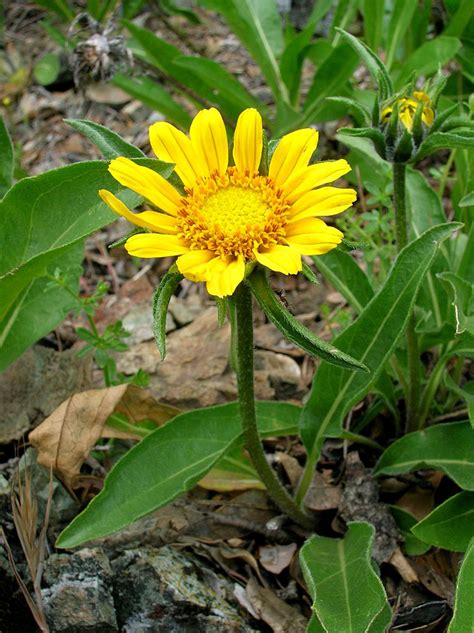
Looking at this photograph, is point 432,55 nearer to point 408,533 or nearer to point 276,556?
point 408,533

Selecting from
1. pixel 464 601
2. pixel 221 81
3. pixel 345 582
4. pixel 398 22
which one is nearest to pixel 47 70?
pixel 221 81

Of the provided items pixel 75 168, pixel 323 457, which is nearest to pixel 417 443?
pixel 323 457

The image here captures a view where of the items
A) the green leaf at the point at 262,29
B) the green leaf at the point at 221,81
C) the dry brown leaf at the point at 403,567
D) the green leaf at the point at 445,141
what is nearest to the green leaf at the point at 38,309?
the green leaf at the point at 445,141

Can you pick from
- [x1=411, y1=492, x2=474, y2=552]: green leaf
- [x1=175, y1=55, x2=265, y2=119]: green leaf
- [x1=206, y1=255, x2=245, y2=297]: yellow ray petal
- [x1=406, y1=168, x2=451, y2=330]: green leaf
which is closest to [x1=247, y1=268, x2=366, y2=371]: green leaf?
[x1=206, y1=255, x2=245, y2=297]: yellow ray petal

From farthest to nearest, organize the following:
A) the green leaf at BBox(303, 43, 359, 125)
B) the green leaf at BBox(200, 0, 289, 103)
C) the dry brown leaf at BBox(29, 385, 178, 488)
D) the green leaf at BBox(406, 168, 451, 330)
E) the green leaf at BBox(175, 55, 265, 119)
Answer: the green leaf at BBox(200, 0, 289, 103) → the green leaf at BBox(175, 55, 265, 119) → the green leaf at BBox(303, 43, 359, 125) → the green leaf at BBox(406, 168, 451, 330) → the dry brown leaf at BBox(29, 385, 178, 488)

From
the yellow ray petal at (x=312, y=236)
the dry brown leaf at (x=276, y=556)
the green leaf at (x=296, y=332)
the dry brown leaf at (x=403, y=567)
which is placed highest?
the yellow ray petal at (x=312, y=236)

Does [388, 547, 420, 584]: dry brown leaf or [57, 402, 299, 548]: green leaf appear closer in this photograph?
[57, 402, 299, 548]: green leaf

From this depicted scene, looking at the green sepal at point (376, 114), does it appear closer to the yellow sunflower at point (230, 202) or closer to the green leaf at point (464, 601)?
the yellow sunflower at point (230, 202)

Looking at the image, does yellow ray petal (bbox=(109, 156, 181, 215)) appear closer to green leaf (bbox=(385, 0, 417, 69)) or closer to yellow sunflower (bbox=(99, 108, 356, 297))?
yellow sunflower (bbox=(99, 108, 356, 297))
